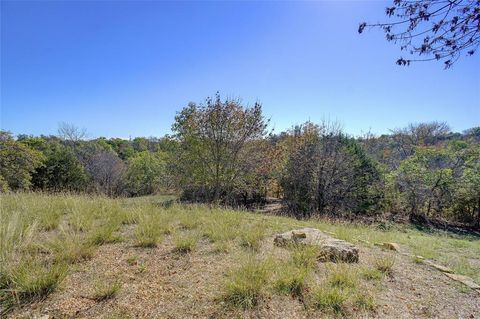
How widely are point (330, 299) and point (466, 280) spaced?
215 cm

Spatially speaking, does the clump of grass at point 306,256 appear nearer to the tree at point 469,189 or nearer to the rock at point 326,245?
the rock at point 326,245

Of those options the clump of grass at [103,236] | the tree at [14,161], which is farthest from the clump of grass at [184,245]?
the tree at [14,161]

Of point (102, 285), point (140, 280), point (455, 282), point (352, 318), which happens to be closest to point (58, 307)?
point (102, 285)

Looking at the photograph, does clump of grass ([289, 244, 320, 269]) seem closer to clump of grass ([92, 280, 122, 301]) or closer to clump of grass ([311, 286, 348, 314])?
clump of grass ([311, 286, 348, 314])

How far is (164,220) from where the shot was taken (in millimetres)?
4840

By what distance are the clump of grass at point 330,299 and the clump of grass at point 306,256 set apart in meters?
0.50

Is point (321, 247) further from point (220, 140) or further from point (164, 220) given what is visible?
point (220, 140)

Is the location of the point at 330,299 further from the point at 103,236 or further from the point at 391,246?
the point at 103,236

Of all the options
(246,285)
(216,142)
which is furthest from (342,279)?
(216,142)

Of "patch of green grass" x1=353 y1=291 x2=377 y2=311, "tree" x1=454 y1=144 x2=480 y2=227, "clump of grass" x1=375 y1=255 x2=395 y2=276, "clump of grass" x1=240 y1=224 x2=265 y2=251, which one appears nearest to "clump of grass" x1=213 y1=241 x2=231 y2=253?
"clump of grass" x1=240 y1=224 x2=265 y2=251

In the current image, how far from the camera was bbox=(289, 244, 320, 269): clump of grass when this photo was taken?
10.5 feet

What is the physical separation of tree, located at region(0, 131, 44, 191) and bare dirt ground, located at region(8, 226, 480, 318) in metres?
15.8

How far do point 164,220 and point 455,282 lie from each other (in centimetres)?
423

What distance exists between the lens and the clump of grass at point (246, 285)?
2.47 m
